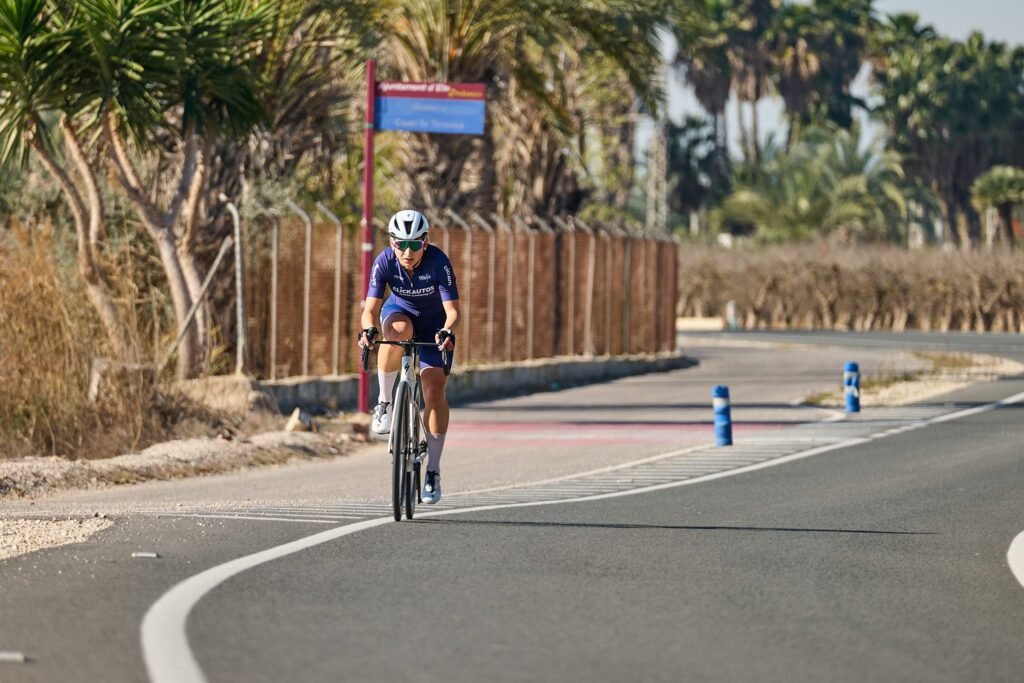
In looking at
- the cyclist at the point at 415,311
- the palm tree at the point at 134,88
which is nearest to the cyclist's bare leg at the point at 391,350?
the cyclist at the point at 415,311

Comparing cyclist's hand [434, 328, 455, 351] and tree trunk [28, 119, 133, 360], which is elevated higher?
tree trunk [28, 119, 133, 360]

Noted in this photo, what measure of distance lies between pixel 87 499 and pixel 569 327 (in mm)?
16619

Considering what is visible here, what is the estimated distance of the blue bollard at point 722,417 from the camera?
57.3 ft

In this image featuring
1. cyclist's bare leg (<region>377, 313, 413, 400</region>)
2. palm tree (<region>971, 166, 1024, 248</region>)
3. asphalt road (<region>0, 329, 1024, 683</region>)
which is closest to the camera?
asphalt road (<region>0, 329, 1024, 683</region>)

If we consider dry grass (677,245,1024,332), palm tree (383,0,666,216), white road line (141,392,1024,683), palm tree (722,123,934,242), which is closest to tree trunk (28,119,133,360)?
white road line (141,392,1024,683)

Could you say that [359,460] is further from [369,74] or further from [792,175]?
[792,175]

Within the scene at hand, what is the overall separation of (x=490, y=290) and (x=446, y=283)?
15177mm

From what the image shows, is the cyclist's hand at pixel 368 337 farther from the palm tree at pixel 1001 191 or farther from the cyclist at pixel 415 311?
the palm tree at pixel 1001 191

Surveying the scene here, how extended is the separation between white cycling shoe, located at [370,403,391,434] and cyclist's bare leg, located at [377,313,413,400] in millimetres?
100

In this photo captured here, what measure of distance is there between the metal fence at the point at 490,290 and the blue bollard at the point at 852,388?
584 centimetres

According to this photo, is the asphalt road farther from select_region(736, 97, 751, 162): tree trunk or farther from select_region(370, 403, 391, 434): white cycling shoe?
select_region(736, 97, 751, 162): tree trunk

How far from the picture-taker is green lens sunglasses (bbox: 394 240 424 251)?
10.8 metres

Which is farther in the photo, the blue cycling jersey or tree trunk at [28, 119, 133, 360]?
tree trunk at [28, 119, 133, 360]

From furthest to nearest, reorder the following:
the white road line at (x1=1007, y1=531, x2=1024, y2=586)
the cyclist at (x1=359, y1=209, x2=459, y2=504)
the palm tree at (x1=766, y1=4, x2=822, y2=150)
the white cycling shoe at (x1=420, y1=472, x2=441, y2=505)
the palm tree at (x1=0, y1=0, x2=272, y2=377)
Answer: the palm tree at (x1=766, y1=4, x2=822, y2=150)
the palm tree at (x1=0, y1=0, x2=272, y2=377)
the white cycling shoe at (x1=420, y1=472, x2=441, y2=505)
the cyclist at (x1=359, y1=209, x2=459, y2=504)
the white road line at (x1=1007, y1=531, x2=1024, y2=586)
